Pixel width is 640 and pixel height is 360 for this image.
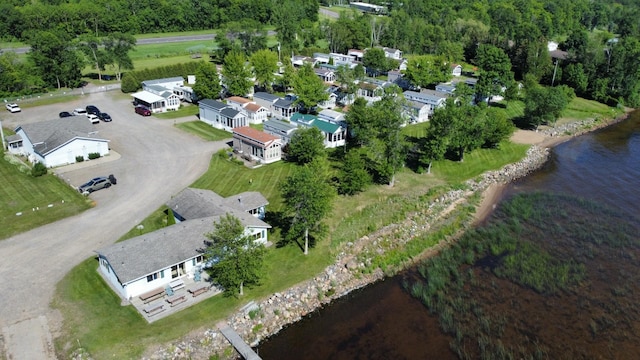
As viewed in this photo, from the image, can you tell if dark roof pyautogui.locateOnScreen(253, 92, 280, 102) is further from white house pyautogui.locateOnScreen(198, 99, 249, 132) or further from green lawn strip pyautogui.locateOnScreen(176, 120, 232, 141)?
green lawn strip pyautogui.locateOnScreen(176, 120, 232, 141)

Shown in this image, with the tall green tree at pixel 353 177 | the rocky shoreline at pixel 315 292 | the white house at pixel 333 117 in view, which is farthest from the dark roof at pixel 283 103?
the rocky shoreline at pixel 315 292

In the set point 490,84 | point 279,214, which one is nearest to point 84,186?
point 279,214

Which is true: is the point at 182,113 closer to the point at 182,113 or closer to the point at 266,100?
the point at 182,113

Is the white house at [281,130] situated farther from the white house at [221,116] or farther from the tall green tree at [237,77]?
the tall green tree at [237,77]

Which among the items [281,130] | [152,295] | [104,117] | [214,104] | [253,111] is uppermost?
[214,104]

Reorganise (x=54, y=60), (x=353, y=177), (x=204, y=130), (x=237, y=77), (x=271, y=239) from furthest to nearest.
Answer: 1. (x=54, y=60)
2. (x=237, y=77)
3. (x=204, y=130)
4. (x=353, y=177)
5. (x=271, y=239)

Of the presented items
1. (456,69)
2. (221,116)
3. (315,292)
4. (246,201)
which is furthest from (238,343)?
(456,69)

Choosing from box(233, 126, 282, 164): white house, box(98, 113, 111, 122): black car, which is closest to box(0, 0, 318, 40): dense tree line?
box(98, 113, 111, 122): black car

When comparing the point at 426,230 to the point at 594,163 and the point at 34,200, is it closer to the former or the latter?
the point at 594,163
